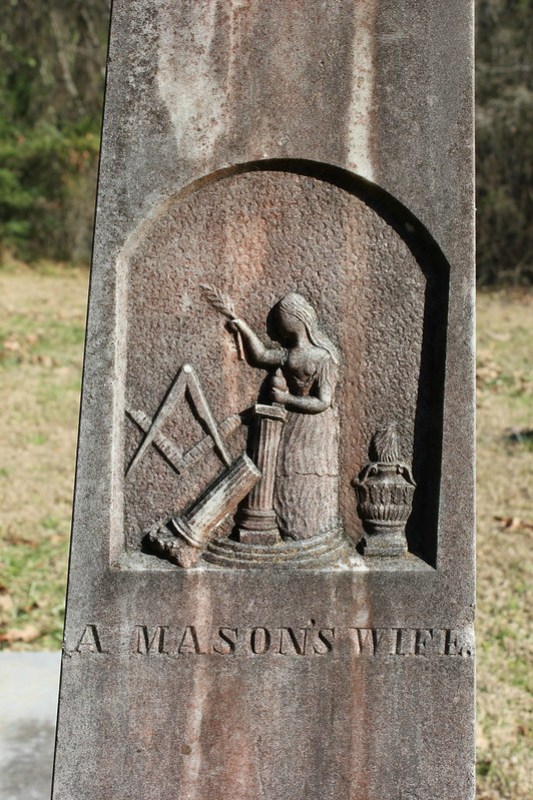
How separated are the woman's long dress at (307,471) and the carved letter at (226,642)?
313 millimetres

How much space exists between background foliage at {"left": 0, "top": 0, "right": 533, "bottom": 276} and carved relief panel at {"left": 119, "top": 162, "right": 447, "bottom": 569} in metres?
13.3

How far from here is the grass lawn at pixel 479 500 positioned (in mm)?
4828

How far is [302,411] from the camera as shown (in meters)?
3.00

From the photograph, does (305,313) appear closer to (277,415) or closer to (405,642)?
(277,415)

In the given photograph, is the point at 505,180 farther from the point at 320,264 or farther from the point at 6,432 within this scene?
the point at 320,264

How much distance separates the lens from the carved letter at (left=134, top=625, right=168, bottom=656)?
9.93ft

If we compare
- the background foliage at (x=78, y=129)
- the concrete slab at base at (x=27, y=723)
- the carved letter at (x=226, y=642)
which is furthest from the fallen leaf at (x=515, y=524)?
the background foliage at (x=78, y=129)

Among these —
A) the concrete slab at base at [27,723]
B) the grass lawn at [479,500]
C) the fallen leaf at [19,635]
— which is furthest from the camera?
the fallen leaf at [19,635]

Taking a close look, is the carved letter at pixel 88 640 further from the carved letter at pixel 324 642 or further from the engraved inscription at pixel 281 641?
the carved letter at pixel 324 642

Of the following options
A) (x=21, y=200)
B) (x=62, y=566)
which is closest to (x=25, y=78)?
(x=21, y=200)

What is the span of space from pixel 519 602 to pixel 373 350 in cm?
333

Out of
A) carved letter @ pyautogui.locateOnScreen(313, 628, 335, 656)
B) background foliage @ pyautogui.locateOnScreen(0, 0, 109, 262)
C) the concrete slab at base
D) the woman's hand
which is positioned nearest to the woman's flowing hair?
the woman's hand

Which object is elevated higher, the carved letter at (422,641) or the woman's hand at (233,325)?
the woman's hand at (233,325)

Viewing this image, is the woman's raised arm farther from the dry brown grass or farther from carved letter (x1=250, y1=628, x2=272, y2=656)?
the dry brown grass
